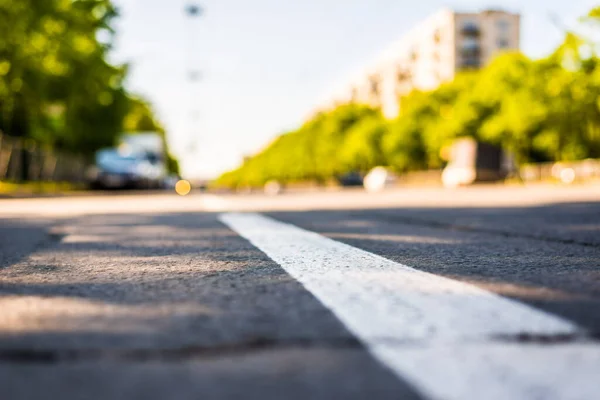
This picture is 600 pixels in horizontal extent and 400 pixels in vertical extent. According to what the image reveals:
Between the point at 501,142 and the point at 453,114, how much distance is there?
5.96 meters

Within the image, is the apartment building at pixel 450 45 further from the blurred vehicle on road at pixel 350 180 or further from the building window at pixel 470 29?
the blurred vehicle on road at pixel 350 180

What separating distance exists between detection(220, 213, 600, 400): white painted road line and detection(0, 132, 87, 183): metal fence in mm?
32201

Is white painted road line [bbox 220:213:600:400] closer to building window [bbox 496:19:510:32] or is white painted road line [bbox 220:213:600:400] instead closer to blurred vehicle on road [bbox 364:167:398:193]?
blurred vehicle on road [bbox 364:167:398:193]

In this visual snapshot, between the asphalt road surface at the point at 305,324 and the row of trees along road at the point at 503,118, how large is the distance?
34866 mm

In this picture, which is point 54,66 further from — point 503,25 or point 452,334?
point 503,25

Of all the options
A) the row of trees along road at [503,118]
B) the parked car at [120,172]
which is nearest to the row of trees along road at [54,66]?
the parked car at [120,172]

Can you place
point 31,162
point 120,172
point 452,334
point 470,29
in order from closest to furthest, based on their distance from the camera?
1. point 452,334
2. point 120,172
3. point 31,162
4. point 470,29

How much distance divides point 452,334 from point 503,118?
52923 millimetres

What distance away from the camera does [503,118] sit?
5281 cm

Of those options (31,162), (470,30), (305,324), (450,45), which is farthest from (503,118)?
(305,324)

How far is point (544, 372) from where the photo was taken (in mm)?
1784

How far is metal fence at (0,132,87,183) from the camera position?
33.8 meters

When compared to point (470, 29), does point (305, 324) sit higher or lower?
lower

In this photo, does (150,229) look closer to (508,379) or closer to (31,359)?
(31,359)
